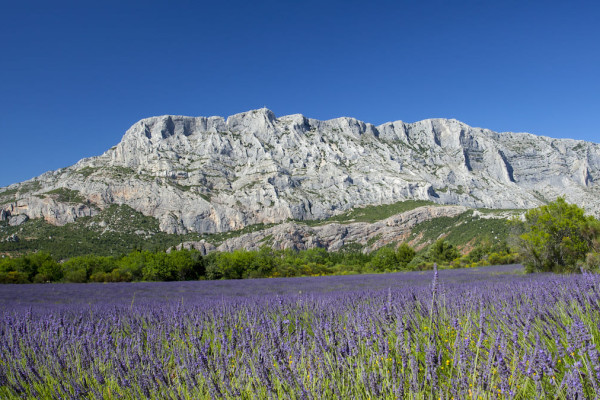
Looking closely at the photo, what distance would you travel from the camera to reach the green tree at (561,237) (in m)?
15.4

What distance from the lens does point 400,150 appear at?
14125 centimetres

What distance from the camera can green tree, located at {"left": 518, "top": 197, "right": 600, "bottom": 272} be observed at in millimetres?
15445

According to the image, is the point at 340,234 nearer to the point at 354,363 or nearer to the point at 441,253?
the point at 441,253

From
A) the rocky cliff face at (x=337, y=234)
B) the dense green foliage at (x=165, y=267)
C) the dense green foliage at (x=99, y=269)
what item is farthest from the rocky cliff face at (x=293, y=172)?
the dense green foliage at (x=165, y=267)

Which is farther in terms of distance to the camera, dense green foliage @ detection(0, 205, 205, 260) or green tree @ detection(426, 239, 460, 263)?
dense green foliage @ detection(0, 205, 205, 260)

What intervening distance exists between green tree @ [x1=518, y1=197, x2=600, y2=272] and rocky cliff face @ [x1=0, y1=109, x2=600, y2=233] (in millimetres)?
95209

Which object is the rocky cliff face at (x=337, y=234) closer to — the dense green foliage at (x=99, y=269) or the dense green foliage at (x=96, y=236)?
the dense green foliage at (x=96, y=236)

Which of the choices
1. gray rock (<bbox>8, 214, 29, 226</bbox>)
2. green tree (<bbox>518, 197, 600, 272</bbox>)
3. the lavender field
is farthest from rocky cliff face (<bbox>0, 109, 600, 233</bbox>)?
the lavender field

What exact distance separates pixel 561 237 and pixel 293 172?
366 feet

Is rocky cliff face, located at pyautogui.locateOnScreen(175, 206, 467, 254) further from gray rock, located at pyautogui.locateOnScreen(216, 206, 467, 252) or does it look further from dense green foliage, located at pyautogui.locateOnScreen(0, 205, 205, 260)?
dense green foliage, located at pyautogui.locateOnScreen(0, 205, 205, 260)

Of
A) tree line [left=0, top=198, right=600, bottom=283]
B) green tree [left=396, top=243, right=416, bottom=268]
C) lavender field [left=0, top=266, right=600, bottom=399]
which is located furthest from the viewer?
green tree [left=396, top=243, right=416, bottom=268]

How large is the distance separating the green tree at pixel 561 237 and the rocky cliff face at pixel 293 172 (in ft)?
312

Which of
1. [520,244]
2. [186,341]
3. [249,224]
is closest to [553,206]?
[520,244]

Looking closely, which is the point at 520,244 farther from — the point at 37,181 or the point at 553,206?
the point at 37,181
